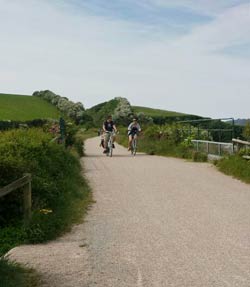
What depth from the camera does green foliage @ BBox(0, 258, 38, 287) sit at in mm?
6275

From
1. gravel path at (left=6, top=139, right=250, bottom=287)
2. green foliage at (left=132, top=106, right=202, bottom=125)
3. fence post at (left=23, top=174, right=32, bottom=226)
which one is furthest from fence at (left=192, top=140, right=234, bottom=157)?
green foliage at (left=132, top=106, right=202, bottom=125)

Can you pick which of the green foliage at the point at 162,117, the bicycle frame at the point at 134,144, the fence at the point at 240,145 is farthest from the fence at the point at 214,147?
the green foliage at the point at 162,117

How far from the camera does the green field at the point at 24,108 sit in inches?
3150

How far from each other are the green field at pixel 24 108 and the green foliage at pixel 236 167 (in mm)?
58618

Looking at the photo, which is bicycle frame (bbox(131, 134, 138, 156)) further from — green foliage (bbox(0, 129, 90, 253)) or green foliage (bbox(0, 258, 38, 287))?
green foliage (bbox(0, 258, 38, 287))

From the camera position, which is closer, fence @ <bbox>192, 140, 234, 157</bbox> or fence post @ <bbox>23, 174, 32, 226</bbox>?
fence post @ <bbox>23, 174, 32, 226</bbox>

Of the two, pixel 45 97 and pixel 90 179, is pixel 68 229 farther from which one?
pixel 45 97

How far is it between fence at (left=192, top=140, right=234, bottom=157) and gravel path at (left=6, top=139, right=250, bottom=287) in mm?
5881

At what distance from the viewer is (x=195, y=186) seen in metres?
14.8

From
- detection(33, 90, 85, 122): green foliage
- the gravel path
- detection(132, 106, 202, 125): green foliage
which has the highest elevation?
detection(33, 90, 85, 122): green foliage

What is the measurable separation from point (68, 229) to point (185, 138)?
56.7ft

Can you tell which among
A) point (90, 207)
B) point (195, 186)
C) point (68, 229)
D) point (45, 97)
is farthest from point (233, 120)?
point (45, 97)

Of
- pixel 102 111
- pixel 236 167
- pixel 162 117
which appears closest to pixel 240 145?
pixel 236 167

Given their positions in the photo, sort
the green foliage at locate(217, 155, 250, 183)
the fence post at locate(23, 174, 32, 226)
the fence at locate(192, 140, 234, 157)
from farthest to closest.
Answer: the fence at locate(192, 140, 234, 157)
the green foliage at locate(217, 155, 250, 183)
the fence post at locate(23, 174, 32, 226)
